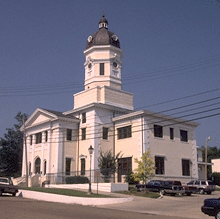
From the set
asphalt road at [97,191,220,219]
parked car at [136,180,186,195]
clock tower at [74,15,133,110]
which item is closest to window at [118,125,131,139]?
clock tower at [74,15,133,110]

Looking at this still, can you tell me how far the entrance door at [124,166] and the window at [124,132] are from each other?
9.58 ft

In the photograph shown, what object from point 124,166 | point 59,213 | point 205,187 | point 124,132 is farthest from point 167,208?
point 124,132

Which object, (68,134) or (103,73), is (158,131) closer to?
(68,134)

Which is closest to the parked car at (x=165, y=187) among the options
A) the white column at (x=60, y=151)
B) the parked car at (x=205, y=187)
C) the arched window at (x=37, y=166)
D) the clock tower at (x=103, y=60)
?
the parked car at (x=205, y=187)

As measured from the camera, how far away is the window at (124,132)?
39969mm

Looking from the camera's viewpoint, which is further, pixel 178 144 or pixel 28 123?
pixel 28 123

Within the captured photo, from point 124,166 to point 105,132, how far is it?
5.25m

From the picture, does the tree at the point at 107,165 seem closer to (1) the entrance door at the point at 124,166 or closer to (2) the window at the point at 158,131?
(1) the entrance door at the point at 124,166

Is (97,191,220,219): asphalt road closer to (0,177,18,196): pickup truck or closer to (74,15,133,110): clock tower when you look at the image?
(0,177,18,196): pickup truck

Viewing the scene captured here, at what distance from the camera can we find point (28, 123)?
4744 cm

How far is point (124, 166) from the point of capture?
39469mm

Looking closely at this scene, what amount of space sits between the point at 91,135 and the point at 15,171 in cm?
→ 2747

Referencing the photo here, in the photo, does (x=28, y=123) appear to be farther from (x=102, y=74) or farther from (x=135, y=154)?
(x=135, y=154)

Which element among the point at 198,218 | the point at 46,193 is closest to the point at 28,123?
the point at 46,193
